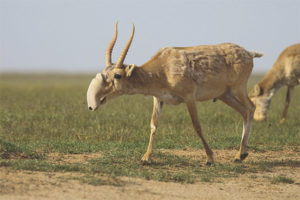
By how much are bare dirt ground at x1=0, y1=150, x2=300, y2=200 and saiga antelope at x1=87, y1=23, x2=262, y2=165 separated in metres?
1.28

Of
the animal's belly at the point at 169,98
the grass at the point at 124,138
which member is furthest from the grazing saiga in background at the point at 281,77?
the animal's belly at the point at 169,98

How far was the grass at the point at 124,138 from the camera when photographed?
24.2ft

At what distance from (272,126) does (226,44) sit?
18.4ft

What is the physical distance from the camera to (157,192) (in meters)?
6.30

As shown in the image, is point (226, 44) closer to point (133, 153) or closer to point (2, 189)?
point (133, 153)

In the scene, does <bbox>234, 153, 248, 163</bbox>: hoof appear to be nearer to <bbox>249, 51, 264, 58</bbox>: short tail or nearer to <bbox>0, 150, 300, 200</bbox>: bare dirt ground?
<bbox>0, 150, 300, 200</bbox>: bare dirt ground

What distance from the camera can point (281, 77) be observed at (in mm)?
16688

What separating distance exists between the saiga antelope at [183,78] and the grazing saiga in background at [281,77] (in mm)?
7261

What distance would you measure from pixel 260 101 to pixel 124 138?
6.95 metres

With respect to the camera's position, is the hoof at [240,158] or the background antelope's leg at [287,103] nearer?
the hoof at [240,158]

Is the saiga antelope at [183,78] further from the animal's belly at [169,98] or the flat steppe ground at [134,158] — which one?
the flat steppe ground at [134,158]

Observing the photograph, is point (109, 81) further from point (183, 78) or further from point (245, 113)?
point (245, 113)

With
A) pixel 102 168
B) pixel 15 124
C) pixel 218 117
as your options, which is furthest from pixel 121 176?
pixel 218 117

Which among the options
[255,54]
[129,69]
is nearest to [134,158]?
[129,69]
